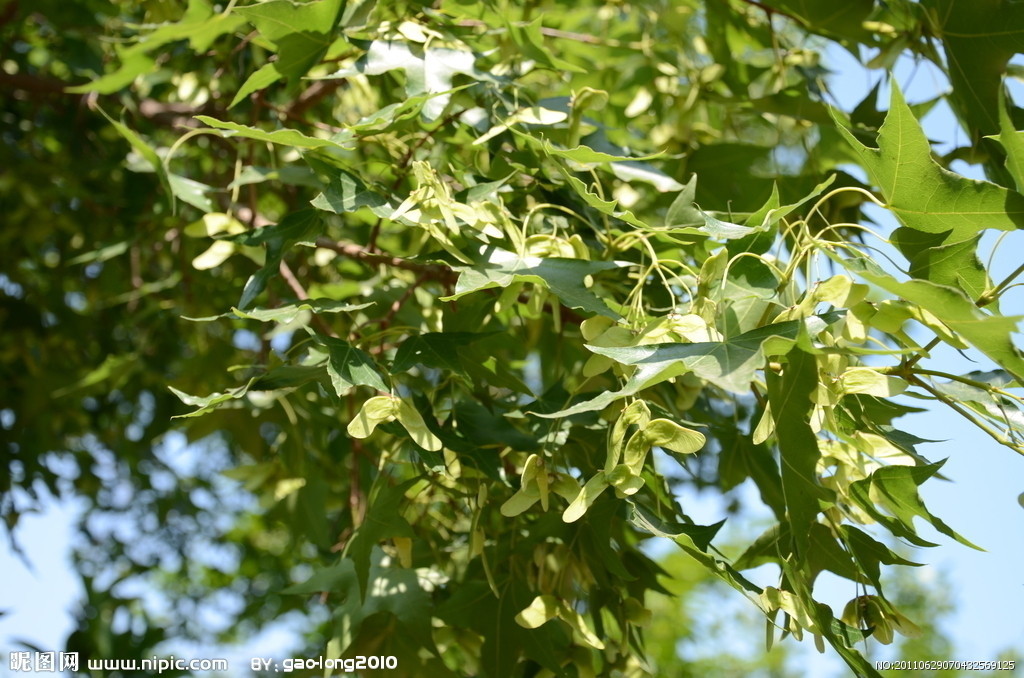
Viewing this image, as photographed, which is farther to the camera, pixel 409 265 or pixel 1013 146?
pixel 409 265

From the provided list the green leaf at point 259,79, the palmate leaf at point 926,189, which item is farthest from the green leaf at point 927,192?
the green leaf at point 259,79

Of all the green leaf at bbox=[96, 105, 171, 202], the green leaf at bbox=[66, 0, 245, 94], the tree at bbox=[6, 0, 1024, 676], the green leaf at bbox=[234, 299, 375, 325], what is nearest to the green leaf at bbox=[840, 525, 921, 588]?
the tree at bbox=[6, 0, 1024, 676]

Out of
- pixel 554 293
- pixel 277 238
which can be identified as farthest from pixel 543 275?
pixel 277 238

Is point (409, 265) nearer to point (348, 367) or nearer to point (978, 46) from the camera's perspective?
point (348, 367)

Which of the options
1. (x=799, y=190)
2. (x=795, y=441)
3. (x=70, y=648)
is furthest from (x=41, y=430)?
(x=795, y=441)

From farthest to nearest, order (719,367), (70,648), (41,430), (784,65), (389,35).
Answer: (41,430)
(70,648)
(784,65)
(389,35)
(719,367)

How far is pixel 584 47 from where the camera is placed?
1.94m

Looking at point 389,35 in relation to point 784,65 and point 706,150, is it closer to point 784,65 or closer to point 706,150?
point 706,150

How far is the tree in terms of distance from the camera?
96cm

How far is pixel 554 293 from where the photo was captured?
3.44ft

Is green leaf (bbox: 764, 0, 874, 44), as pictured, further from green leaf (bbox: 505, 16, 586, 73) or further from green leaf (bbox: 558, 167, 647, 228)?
green leaf (bbox: 558, 167, 647, 228)

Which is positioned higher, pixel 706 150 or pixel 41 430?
pixel 706 150

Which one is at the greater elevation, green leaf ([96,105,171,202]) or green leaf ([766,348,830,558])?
green leaf ([766,348,830,558])

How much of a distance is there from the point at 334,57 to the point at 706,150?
2.27 feet
